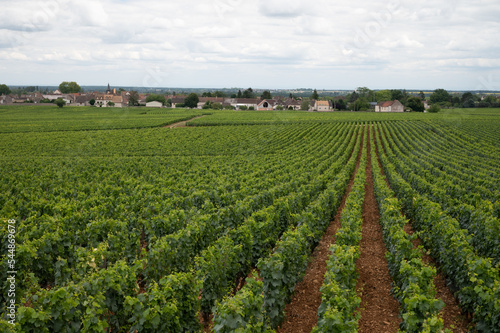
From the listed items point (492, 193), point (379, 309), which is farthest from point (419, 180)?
point (379, 309)

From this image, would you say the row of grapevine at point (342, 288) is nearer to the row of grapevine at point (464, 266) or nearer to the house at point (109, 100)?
the row of grapevine at point (464, 266)

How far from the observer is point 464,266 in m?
8.93

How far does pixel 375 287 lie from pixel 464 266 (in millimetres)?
2435

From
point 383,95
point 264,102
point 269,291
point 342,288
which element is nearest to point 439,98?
point 383,95

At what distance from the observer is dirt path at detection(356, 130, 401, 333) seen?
873cm

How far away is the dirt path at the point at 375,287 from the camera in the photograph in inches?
344

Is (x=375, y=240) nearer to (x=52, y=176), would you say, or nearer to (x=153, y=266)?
(x=153, y=266)

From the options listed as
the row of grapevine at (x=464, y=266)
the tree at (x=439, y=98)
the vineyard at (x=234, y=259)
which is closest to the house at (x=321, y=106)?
the tree at (x=439, y=98)

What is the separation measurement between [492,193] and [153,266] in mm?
15299

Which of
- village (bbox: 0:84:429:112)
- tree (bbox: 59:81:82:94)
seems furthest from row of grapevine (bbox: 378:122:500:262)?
tree (bbox: 59:81:82:94)

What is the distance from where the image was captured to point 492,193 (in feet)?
53.9

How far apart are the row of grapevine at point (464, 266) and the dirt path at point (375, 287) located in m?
1.57

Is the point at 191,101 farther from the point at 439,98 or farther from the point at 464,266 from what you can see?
the point at 464,266

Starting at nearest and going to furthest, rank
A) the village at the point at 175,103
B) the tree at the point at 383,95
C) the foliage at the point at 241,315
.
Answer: the foliage at the point at 241,315, the village at the point at 175,103, the tree at the point at 383,95
